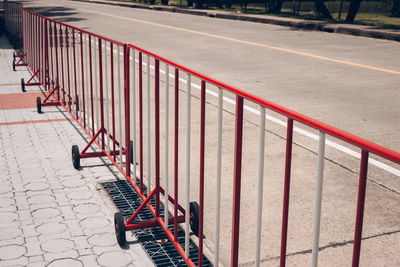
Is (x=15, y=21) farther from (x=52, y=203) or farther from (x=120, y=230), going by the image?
(x=120, y=230)

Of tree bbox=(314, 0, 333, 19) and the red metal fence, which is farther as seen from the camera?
tree bbox=(314, 0, 333, 19)

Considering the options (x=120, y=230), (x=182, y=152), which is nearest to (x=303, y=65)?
(x=182, y=152)

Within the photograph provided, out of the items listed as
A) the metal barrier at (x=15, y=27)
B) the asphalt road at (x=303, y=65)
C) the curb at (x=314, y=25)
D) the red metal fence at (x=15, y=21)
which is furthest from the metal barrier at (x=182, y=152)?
the curb at (x=314, y=25)

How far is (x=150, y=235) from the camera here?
4.34m

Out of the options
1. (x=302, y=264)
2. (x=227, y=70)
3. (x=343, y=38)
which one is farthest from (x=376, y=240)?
(x=343, y=38)

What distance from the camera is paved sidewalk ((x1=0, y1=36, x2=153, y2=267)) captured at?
13.1ft

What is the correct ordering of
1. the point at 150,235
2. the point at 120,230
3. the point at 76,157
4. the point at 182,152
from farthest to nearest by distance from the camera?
the point at 182,152 < the point at 76,157 < the point at 150,235 < the point at 120,230

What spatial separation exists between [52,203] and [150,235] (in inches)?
41.8

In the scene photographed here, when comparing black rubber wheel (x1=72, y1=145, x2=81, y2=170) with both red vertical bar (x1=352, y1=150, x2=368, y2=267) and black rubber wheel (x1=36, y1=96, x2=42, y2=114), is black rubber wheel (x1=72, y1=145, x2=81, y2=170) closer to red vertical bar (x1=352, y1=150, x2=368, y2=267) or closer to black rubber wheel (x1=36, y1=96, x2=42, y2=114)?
black rubber wheel (x1=36, y1=96, x2=42, y2=114)


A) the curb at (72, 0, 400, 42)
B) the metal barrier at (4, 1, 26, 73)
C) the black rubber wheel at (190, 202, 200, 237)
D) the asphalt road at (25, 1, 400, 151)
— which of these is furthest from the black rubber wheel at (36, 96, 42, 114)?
the curb at (72, 0, 400, 42)

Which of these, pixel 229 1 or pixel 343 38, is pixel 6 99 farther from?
pixel 229 1

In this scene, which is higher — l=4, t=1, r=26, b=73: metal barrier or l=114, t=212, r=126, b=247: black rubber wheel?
l=4, t=1, r=26, b=73: metal barrier

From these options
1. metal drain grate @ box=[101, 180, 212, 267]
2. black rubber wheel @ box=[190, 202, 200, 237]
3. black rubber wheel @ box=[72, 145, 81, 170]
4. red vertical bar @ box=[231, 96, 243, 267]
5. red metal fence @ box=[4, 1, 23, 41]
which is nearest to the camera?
red vertical bar @ box=[231, 96, 243, 267]

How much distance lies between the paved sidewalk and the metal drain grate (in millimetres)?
70
